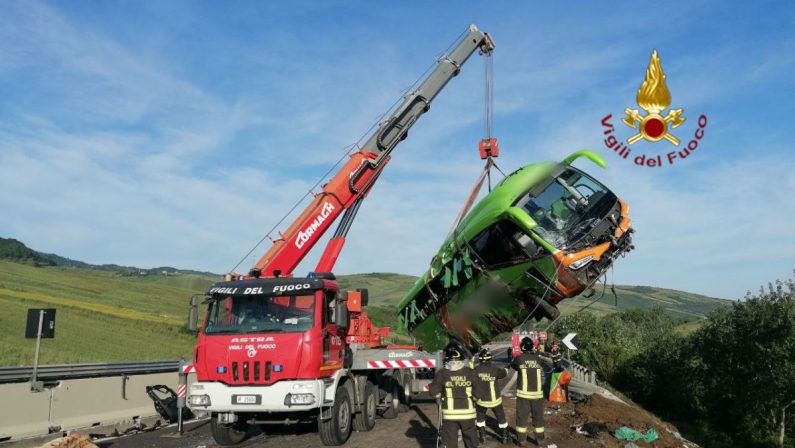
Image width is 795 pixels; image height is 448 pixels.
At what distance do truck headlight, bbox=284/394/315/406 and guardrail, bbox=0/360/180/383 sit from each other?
17.1 ft

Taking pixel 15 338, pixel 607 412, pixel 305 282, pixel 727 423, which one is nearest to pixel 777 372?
pixel 727 423

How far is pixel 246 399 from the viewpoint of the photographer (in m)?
8.94

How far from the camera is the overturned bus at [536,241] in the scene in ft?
35.0

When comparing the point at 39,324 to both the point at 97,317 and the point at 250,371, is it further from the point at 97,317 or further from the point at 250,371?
the point at 97,317

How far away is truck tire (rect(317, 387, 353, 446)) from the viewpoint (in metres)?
9.39

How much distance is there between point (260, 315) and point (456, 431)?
3761 millimetres

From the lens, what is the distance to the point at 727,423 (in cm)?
2492

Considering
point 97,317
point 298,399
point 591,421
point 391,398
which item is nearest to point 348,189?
point 391,398

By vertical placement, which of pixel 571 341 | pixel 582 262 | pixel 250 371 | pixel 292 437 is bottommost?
pixel 292 437

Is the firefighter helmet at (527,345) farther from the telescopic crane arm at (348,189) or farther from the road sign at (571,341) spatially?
A: the road sign at (571,341)

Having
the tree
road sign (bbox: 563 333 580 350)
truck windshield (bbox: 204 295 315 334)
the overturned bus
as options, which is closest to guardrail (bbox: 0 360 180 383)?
truck windshield (bbox: 204 295 315 334)

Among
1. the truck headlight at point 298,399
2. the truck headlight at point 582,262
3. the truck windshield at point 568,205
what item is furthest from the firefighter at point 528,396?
the truck headlight at point 298,399

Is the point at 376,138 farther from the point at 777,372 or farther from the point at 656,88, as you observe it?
the point at 777,372

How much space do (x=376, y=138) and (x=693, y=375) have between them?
769 inches
